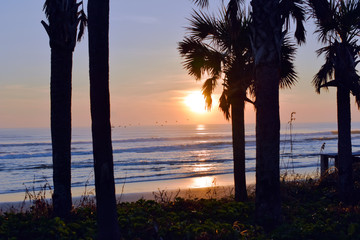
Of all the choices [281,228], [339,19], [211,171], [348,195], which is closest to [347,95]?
[339,19]

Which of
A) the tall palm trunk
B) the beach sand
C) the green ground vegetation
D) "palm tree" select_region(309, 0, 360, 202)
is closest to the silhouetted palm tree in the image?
Answer: the tall palm trunk

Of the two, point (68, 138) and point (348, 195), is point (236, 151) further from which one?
point (68, 138)

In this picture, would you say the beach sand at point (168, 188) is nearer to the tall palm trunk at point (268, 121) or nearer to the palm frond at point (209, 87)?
the palm frond at point (209, 87)

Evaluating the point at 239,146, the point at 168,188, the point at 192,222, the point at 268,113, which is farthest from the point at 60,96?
the point at 168,188

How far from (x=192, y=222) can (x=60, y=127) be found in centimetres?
309

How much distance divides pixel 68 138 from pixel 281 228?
14.1 ft

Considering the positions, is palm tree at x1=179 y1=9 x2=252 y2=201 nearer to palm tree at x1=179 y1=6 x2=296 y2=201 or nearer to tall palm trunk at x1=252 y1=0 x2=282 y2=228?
palm tree at x1=179 y1=6 x2=296 y2=201

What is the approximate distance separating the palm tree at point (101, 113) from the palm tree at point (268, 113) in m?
2.99

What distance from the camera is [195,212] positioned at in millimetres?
7637

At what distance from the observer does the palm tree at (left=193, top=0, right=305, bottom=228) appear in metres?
7.11

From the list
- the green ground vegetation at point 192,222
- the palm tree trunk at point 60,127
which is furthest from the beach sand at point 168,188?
the palm tree trunk at point 60,127

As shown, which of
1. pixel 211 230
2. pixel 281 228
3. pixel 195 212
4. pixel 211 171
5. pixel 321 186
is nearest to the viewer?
pixel 211 230

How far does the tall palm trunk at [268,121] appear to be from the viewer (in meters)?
7.11

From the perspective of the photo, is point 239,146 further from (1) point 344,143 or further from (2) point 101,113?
(2) point 101,113
